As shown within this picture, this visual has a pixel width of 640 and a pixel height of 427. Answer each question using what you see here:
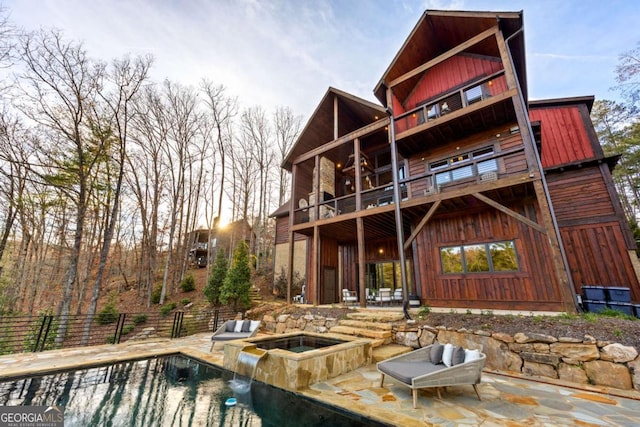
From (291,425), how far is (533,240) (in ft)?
24.4

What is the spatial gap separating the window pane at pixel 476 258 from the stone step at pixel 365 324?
10.8ft

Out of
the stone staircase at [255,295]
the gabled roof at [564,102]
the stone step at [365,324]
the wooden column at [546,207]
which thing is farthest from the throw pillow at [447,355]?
the gabled roof at [564,102]

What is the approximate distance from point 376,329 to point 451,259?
3.50 meters

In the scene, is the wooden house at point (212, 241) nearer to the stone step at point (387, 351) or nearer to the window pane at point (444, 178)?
the window pane at point (444, 178)

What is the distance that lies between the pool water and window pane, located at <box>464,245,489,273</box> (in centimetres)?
476

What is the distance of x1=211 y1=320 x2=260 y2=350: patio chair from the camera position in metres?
6.16

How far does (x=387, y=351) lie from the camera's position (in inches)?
206

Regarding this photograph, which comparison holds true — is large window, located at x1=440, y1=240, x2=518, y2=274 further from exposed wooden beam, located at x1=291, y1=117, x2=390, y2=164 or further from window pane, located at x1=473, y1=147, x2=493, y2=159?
exposed wooden beam, located at x1=291, y1=117, x2=390, y2=164

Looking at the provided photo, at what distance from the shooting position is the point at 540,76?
11.4 metres

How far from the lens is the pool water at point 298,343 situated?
17.5 ft

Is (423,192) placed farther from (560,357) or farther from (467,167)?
(560,357)

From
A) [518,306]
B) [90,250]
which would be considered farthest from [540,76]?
[90,250]

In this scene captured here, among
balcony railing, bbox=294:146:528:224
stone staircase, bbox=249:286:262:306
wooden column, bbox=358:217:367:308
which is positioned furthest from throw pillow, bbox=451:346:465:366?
stone staircase, bbox=249:286:262:306

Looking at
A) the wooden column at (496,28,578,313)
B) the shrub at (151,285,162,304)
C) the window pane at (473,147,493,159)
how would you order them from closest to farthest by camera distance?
the wooden column at (496,28,578,313) < the window pane at (473,147,493,159) < the shrub at (151,285,162,304)
